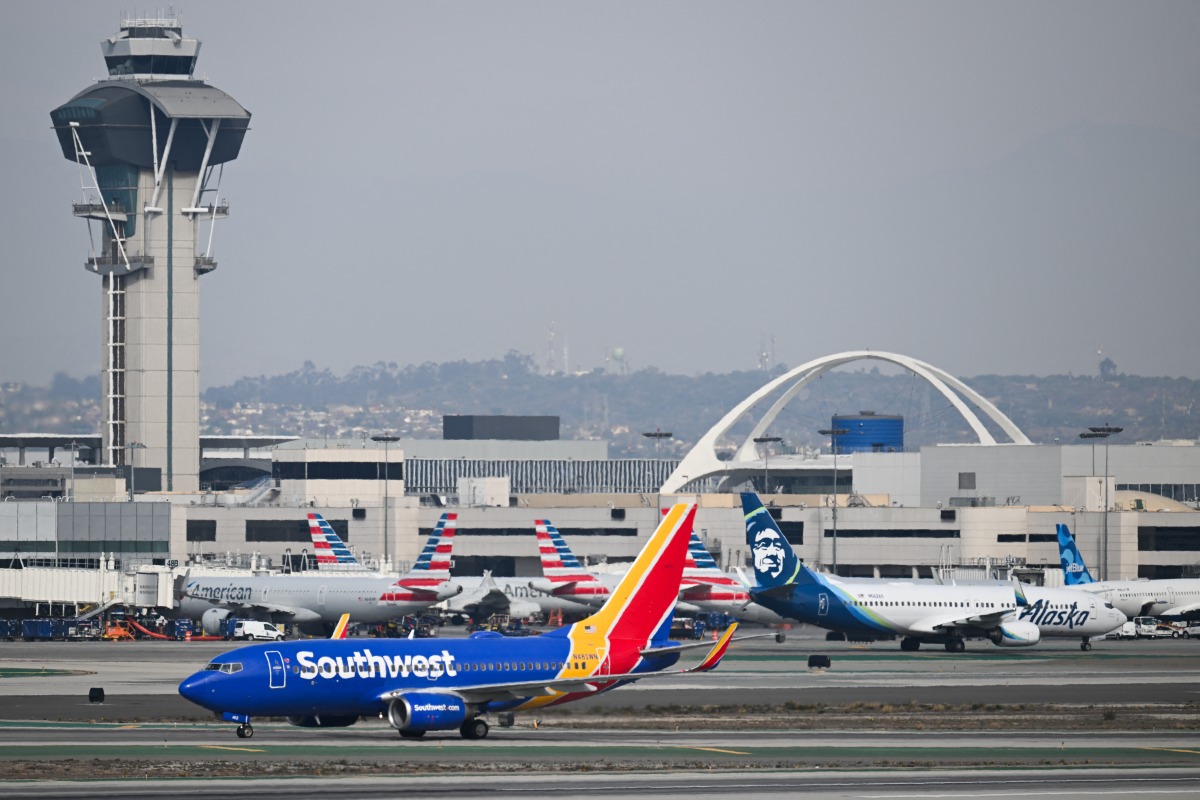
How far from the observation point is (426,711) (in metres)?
53.6

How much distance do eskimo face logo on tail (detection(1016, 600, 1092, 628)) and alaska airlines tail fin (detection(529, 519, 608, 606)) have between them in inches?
1250

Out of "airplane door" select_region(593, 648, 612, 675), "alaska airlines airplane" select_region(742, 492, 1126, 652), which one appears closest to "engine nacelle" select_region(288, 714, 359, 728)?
"airplane door" select_region(593, 648, 612, 675)

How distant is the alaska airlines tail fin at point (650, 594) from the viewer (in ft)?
187

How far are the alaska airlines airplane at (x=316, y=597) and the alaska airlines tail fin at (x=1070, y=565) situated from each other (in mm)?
47768

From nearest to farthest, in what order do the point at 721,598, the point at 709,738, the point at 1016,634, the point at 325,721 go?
the point at 325,721
the point at 709,738
the point at 1016,634
the point at 721,598

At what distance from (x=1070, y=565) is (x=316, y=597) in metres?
57.8

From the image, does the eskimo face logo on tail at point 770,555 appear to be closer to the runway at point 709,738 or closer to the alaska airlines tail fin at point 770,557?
the alaska airlines tail fin at point 770,557

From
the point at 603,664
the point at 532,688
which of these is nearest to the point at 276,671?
the point at 532,688

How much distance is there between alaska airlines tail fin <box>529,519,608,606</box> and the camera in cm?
12762

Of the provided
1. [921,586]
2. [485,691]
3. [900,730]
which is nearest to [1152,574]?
[921,586]

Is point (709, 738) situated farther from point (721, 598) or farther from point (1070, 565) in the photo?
point (1070, 565)

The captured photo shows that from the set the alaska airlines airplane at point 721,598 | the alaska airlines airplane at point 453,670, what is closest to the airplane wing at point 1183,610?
the alaska airlines airplane at point 721,598

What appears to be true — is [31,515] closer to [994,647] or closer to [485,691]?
[994,647]

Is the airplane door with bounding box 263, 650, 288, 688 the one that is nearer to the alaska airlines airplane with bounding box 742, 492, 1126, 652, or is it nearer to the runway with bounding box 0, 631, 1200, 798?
the runway with bounding box 0, 631, 1200, 798
